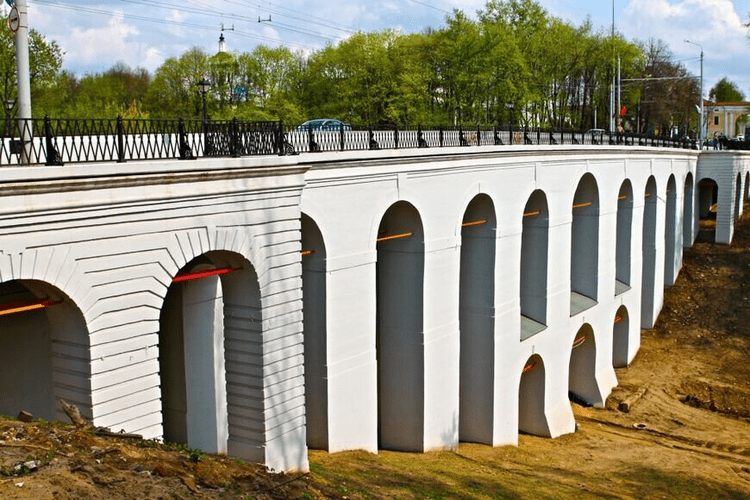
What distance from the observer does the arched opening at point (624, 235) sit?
39844 mm

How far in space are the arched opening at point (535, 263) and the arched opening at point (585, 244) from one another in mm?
4402

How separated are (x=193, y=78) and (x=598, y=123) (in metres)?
39.7

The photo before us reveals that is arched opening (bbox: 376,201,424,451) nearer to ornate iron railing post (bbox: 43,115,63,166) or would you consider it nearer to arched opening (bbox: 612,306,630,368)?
ornate iron railing post (bbox: 43,115,63,166)

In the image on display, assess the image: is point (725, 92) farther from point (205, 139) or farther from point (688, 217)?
point (205, 139)

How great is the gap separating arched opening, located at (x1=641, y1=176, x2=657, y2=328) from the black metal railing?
1285 centimetres

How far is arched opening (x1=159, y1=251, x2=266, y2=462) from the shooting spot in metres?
16.3

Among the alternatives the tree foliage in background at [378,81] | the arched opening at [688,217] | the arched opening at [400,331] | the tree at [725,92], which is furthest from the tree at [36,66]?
the tree at [725,92]

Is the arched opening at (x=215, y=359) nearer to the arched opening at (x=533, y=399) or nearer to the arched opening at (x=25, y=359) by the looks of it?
the arched opening at (x=25, y=359)

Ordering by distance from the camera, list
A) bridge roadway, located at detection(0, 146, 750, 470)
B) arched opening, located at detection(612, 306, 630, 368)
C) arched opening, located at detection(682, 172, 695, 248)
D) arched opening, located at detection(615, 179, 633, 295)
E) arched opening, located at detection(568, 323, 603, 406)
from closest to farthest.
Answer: bridge roadway, located at detection(0, 146, 750, 470), arched opening, located at detection(568, 323, 603, 406), arched opening, located at detection(612, 306, 630, 368), arched opening, located at detection(615, 179, 633, 295), arched opening, located at detection(682, 172, 695, 248)

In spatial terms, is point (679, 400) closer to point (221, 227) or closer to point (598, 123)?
point (221, 227)

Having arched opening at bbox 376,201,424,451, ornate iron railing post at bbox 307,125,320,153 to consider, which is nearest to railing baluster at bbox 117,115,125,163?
ornate iron railing post at bbox 307,125,320,153

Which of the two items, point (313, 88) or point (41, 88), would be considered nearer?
point (41, 88)

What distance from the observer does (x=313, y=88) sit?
49.8 meters

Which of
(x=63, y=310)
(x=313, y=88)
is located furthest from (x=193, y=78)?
(x=63, y=310)
